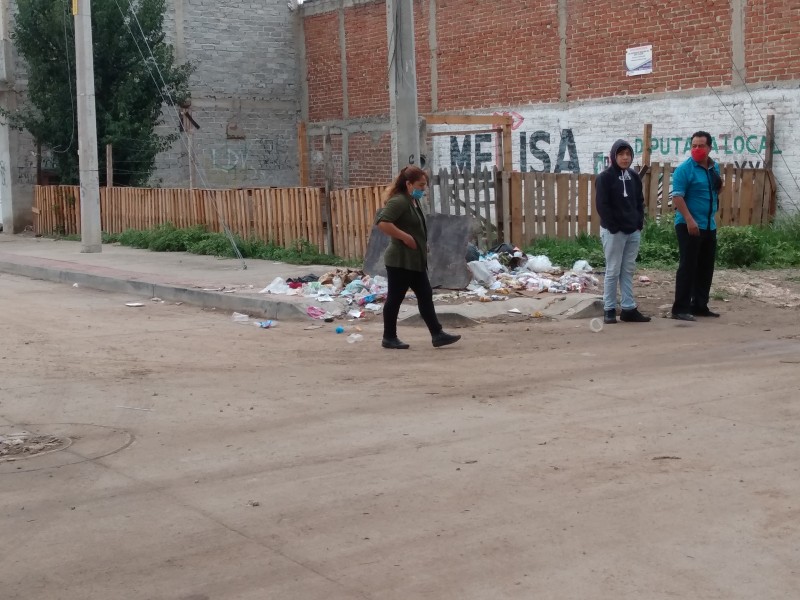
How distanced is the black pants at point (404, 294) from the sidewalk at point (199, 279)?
4.43ft

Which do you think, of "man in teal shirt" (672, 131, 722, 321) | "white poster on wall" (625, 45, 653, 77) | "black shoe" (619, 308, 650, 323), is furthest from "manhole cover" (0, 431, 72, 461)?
"white poster on wall" (625, 45, 653, 77)

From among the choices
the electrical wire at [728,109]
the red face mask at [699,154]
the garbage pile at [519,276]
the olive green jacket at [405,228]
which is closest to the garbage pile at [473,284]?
the garbage pile at [519,276]

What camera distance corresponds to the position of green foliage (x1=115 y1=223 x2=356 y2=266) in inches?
675

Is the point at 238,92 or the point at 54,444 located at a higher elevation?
the point at 238,92

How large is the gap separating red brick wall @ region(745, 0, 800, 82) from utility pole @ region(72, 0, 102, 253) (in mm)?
11918

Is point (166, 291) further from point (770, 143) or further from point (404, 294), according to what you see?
point (770, 143)

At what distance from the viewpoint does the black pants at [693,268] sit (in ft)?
36.6

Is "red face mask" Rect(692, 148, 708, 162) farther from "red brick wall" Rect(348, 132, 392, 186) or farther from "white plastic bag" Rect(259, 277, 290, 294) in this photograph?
"red brick wall" Rect(348, 132, 392, 186)

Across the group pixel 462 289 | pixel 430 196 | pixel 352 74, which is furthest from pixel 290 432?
pixel 352 74

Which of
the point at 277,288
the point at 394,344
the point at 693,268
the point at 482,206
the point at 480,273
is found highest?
the point at 482,206

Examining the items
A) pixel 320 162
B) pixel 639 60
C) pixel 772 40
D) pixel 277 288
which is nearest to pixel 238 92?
pixel 320 162

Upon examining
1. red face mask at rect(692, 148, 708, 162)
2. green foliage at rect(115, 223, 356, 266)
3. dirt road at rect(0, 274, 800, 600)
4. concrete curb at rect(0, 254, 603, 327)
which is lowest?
dirt road at rect(0, 274, 800, 600)

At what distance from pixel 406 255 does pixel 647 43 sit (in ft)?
44.5

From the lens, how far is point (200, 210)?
21.2m
